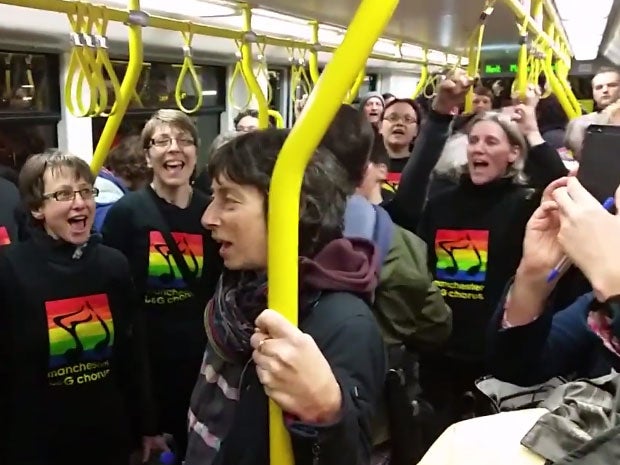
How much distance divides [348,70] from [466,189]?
6.10 feet

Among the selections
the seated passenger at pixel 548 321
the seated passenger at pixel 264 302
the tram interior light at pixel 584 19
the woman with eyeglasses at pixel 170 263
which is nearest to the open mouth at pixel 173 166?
the woman with eyeglasses at pixel 170 263

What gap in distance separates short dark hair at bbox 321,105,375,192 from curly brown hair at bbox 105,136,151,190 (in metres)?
1.78

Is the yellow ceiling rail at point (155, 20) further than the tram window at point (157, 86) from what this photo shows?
No

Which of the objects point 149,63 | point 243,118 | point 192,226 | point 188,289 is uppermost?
point 149,63

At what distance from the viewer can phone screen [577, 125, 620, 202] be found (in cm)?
94

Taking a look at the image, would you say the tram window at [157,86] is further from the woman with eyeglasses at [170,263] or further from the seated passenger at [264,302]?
the seated passenger at [264,302]

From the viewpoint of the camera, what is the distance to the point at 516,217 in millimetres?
2371

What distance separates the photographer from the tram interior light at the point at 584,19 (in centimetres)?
385

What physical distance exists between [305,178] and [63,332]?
107 centimetres

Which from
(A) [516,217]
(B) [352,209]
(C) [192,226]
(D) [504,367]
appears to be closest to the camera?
(D) [504,367]

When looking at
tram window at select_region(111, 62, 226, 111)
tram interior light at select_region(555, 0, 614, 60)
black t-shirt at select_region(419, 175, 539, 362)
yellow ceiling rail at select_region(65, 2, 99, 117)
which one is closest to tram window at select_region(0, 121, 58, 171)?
tram window at select_region(111, 62, 226, 111)

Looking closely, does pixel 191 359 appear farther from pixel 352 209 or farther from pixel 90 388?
pixel 352 209

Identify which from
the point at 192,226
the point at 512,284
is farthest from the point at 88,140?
the point at 512,284

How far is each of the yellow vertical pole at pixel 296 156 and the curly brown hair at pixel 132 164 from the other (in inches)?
98.0
